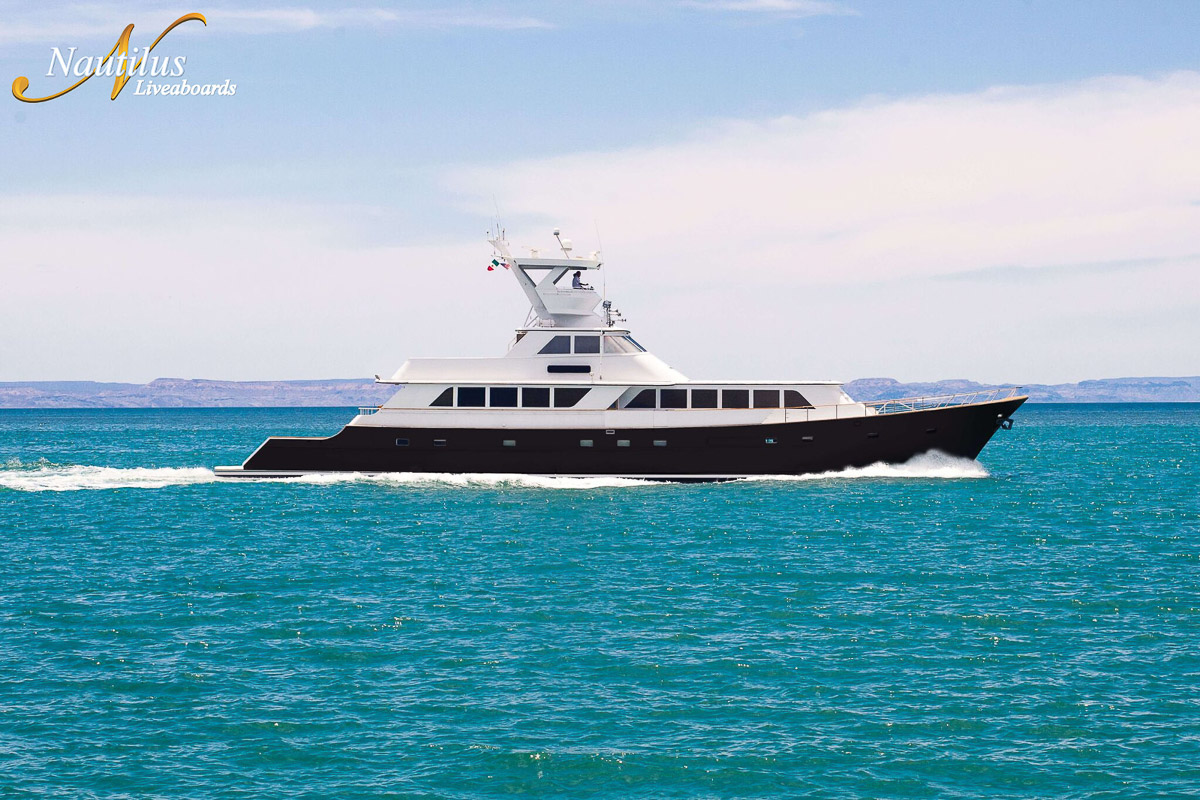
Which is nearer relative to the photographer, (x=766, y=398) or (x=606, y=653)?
(x=606, y=653)

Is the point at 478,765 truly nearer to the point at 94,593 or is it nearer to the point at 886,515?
the point at 94,593

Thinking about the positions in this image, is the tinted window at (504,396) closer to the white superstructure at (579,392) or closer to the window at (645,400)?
the white superstructure at (579,392)

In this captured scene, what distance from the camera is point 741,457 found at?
32.7 metres

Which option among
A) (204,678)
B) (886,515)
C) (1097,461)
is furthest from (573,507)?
(1097,461)

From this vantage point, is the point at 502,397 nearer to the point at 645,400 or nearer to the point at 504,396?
the point at 504,396

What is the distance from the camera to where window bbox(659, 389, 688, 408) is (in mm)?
32719

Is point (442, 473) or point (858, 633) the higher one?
point (442, 473)

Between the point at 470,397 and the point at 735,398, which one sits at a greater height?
the point at 470,397

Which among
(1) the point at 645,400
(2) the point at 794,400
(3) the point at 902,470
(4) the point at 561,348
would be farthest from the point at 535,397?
(3) the point at 902,470

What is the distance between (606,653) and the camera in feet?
49.5

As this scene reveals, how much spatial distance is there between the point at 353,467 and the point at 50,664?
19.7m

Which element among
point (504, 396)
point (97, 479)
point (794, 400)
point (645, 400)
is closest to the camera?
point (794, 400)

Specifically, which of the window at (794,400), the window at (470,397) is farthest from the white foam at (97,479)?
the window at (794,400)

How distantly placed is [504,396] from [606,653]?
18.7 m
